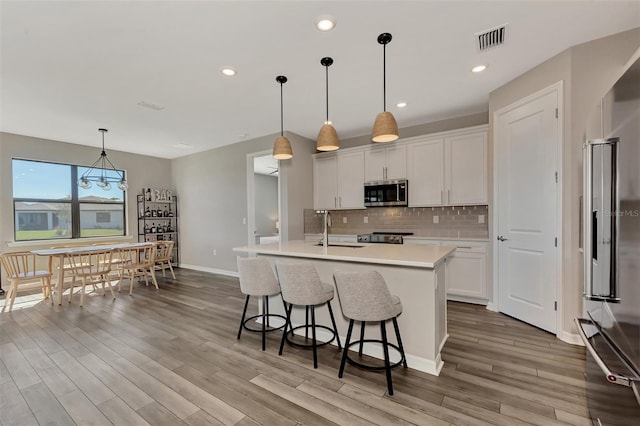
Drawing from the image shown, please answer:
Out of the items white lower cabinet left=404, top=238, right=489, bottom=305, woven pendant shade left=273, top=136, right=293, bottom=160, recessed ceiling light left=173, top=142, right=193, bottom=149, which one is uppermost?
recessed ceiling light left=173, top=142, right=193, bottom=149

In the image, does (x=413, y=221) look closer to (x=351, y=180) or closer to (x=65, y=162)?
(x=351, y=180)

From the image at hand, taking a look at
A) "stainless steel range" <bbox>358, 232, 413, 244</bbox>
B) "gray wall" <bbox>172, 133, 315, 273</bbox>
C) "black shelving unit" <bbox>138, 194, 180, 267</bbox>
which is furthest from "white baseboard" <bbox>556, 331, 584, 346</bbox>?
"black shelving unit" <bbox>138, 194, 180, 267</bbox>

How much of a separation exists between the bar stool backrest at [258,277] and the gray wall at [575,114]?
2.78 meters

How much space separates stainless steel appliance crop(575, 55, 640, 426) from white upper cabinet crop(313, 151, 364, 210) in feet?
11.5

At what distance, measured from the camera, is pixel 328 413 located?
5.73ft

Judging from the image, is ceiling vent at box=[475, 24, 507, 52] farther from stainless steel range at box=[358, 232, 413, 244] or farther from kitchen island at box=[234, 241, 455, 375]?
stainless steel range at box=[358, 232, 413, 244]

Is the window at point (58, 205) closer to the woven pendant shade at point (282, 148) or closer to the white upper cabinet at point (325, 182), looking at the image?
the white upper cabinet at point (325, 182)

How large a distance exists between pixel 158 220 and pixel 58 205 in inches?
71.8

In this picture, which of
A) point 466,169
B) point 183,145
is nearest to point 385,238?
point 466,169

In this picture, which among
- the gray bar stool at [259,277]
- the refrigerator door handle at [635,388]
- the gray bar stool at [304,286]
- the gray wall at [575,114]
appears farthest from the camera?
the gray bar stool at [259,277]

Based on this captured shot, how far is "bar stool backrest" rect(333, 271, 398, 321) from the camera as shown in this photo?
1.94m

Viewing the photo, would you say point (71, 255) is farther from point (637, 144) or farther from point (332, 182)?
point (637, 144)

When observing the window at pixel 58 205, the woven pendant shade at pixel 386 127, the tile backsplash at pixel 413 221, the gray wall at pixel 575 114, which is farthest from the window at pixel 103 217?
the gray wall at pixel 575 114

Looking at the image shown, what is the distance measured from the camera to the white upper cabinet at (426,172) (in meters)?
4.21
